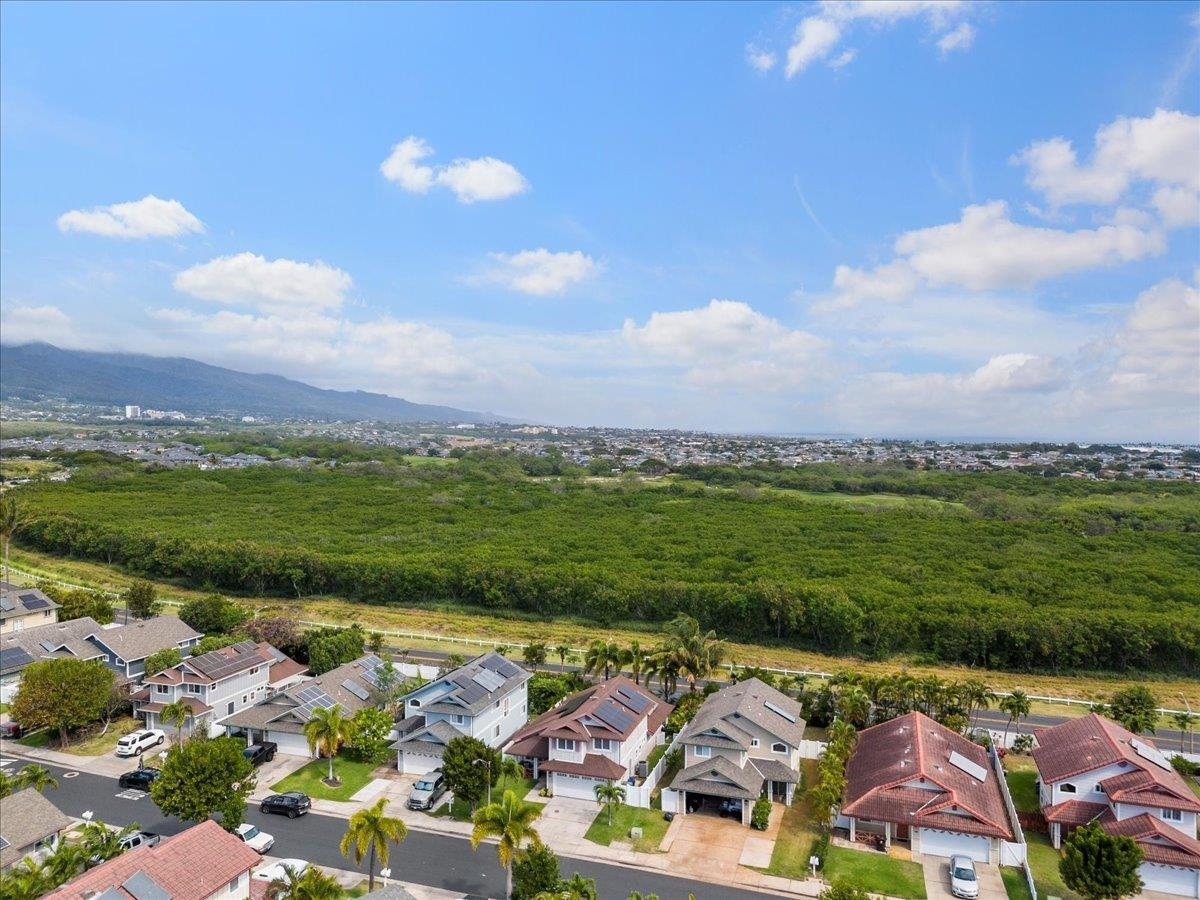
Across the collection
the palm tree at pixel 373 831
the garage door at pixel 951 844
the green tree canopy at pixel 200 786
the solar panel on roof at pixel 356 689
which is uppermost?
the palm tree at pixel 373 831

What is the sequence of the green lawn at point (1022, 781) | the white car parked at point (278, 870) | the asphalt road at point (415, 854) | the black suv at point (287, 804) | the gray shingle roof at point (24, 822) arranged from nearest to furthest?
the gray shingle roof at point (24, 822) → the white car parked at point (278, 870) → the asphalt road at point (415, 854) → the black suv at point (287, 804) → the green lawn at point (1022, 781)

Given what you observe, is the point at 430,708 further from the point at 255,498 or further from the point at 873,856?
the point at 255,498

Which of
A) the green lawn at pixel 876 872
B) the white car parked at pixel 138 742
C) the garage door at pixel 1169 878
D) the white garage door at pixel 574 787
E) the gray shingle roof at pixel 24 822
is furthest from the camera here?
the white car parked at pixel 138 742

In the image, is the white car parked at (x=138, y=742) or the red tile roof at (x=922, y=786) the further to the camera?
the white car parked at (x=138, y=742)

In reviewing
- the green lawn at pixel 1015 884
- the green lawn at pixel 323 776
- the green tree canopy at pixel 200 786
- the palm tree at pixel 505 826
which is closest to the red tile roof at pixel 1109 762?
the green lawn at pixel 1015 884

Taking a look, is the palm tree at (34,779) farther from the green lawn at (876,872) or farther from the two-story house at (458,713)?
the green lawn at (876,872)

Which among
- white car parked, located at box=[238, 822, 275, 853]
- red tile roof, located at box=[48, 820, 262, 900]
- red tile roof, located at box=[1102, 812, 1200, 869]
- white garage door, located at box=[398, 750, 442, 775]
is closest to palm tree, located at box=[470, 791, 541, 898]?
red tile roof, located at box=[48, 820, 262, 900]

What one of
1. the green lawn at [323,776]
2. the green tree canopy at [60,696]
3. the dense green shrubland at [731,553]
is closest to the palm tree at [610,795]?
the green lawn at [323,776]

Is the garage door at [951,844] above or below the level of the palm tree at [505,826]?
below
